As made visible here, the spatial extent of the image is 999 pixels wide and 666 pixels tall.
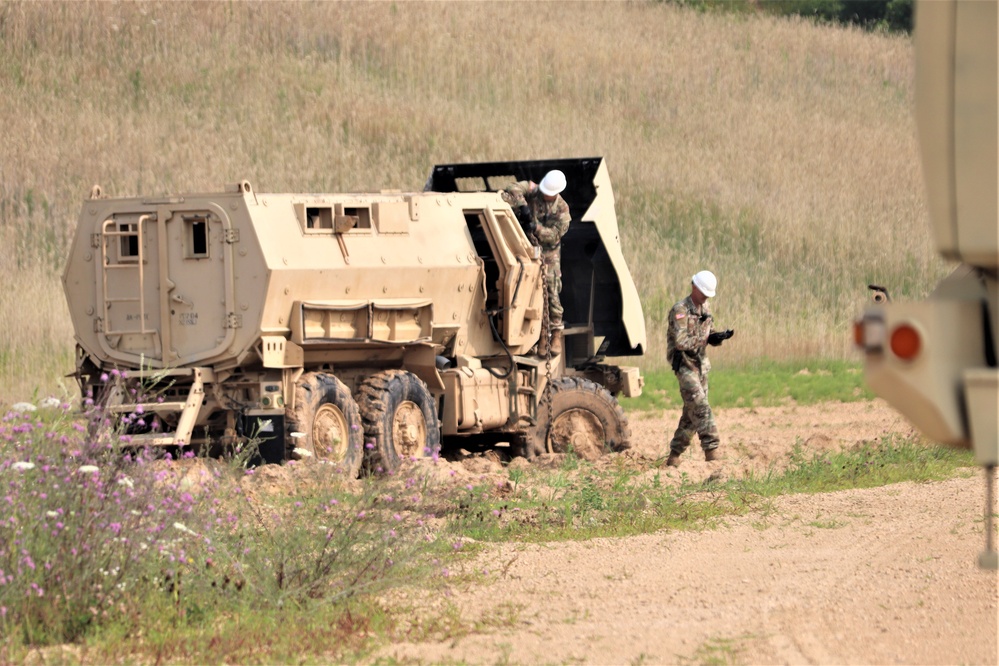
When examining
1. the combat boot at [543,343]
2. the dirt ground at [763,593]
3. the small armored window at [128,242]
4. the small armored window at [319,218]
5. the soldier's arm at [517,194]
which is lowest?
the dirt ground at [763,593]

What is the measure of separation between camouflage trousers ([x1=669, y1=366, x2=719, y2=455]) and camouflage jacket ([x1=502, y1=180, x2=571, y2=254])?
199 centimetres

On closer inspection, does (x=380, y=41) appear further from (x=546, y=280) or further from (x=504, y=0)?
(x=546, y=280)

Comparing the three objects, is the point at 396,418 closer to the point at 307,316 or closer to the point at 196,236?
the point at 307,316

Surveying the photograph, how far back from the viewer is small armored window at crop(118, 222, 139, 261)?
1392 cm

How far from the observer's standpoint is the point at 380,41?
136 ft

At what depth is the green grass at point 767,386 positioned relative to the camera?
2180cm

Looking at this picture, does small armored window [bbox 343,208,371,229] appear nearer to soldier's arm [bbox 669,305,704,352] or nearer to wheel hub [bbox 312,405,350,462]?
wheel hub [bbox 312,405,350,462]

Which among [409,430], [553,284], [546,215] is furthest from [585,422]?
[409,430]

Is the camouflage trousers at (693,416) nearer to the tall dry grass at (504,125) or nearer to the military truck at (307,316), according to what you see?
the military truck at (307,316)

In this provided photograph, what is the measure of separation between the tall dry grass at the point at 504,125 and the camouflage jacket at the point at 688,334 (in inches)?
473

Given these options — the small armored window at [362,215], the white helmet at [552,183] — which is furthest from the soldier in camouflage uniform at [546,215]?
the small armored window at [362,215]

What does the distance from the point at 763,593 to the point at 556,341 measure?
7.87 metres

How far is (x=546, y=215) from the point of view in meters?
16.2

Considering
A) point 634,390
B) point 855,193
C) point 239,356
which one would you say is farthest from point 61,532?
point 855,193
